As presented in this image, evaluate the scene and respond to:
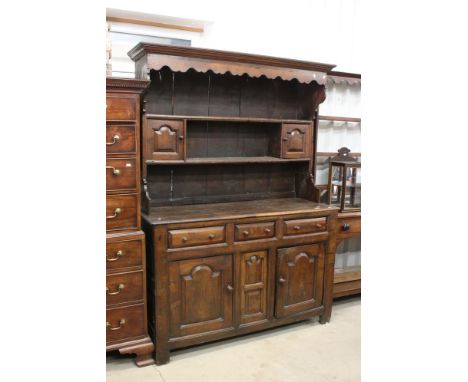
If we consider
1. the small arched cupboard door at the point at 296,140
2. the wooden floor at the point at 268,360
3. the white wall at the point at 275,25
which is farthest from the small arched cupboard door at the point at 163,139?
the wooden floor at the point at 268,360

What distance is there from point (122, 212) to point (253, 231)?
792 mm

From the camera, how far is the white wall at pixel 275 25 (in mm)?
2916

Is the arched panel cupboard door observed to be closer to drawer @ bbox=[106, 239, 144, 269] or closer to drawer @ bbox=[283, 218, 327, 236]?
drawer @ bbox=[106, 239, 144, 269]

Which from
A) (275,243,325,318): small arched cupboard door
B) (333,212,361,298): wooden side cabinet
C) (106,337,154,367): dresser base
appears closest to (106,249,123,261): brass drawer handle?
(106,337,154,367): dresser base

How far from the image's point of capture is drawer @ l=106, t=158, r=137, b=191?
7.07ft

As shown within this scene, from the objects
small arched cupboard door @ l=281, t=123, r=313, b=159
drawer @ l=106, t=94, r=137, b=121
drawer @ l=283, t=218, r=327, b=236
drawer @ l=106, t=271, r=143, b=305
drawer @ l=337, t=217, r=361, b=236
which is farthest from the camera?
drawer @ l=337, t=217, r=361, b=236

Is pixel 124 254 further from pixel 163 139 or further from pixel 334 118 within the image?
pixel 334 118

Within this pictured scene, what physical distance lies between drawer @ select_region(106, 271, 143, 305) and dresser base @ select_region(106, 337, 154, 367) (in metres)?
0.25

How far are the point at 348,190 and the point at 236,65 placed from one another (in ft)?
5.00
